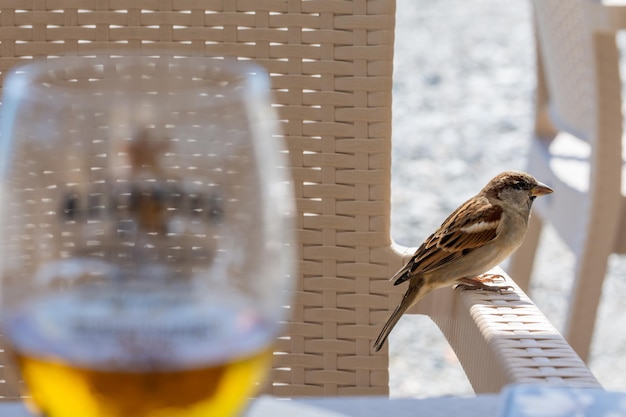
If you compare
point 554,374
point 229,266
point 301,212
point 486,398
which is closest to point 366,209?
point 301,212

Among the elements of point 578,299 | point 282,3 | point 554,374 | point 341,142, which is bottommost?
point 578,299

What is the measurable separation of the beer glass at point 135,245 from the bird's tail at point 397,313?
79 centimetres

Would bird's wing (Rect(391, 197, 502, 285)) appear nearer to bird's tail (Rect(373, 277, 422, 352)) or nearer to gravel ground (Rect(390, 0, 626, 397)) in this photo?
bird's tail (Rect(373, 277, 422, 352))

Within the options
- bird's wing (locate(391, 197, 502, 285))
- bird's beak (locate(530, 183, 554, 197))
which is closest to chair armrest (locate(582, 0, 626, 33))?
bird's beak (locate(530, 183, 554, 197))

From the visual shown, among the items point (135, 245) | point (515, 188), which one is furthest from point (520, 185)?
point (135, 245)

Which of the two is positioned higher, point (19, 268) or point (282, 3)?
point (282, 3)

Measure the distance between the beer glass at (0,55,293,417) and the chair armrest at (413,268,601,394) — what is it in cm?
45

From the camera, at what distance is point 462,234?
1.55m

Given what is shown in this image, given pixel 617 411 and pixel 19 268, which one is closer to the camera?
pixel 19 268

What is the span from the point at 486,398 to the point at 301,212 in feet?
1.95

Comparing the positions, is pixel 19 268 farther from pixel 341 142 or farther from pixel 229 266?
pixel 341 142

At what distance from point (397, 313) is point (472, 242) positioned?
14.1 inches

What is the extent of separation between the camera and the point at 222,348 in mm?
403

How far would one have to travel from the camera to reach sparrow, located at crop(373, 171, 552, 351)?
124cm
